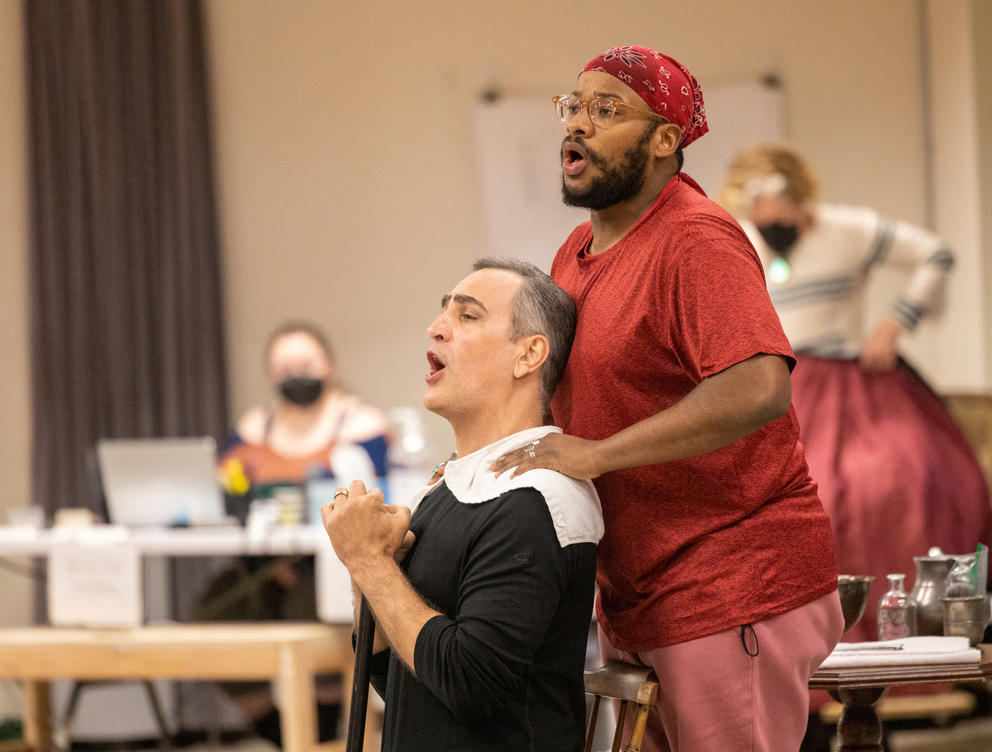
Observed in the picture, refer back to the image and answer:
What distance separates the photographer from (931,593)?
204cm

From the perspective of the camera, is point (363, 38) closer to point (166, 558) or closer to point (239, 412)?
point (239, 412)

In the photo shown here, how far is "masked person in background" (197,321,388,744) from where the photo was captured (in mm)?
4191

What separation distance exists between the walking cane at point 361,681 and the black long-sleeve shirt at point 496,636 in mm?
33

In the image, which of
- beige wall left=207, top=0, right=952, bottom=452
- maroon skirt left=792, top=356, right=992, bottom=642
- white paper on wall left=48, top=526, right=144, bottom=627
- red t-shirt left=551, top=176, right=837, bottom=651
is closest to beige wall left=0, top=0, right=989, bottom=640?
beige wall left=207, top=0, right=952, bottom=452

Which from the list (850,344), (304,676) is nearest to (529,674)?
→ (304,676)

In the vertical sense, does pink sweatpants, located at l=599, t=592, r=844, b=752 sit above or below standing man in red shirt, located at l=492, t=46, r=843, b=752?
below

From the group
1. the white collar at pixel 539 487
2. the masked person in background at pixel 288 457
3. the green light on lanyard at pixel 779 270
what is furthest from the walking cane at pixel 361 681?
the green light on lanyard at pixel 779 270

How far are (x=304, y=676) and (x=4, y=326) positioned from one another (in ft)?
8.91

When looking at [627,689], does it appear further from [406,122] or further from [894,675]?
[406,122]

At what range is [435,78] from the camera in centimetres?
547

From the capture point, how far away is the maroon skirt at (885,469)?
11.3 ft

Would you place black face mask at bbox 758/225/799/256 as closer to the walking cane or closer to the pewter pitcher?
the pewter pitcher

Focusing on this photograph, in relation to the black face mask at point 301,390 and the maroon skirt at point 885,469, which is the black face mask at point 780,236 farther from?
the black face mask at point 301,390

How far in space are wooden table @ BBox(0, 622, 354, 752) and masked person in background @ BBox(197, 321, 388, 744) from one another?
1.96 feet
